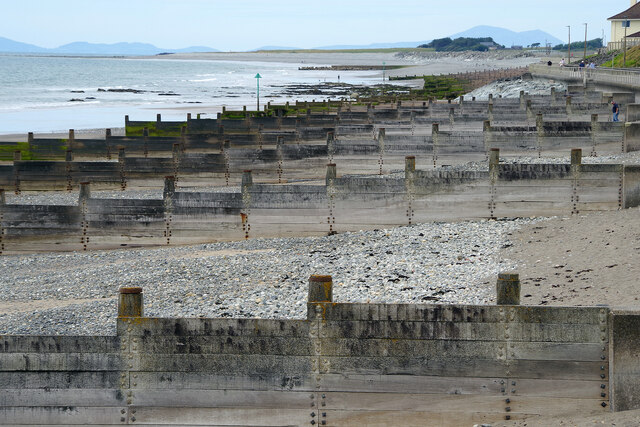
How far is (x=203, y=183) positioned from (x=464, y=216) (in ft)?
39.6

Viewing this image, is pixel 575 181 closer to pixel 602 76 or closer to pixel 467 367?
pixel 467 367

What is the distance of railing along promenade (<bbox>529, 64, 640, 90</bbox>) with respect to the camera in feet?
187

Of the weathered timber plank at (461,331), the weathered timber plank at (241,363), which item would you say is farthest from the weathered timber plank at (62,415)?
the weathered timber plank at (461,331)

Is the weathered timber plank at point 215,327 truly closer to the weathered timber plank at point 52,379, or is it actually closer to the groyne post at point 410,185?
the weathered timber plank at point 52,379

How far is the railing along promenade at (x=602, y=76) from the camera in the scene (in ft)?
187

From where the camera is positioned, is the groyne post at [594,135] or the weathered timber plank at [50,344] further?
the groyne post at [594,135]

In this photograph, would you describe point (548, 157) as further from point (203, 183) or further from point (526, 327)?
point (526, 327)

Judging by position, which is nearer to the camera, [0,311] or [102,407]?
[102,407]

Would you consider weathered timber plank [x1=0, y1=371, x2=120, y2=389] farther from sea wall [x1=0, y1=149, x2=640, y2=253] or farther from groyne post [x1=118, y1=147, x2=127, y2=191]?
groyne post [x1=118, y1=147, x2=127, y2=191]

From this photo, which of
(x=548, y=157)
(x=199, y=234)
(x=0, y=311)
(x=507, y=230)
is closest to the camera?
(x=0, y=311)

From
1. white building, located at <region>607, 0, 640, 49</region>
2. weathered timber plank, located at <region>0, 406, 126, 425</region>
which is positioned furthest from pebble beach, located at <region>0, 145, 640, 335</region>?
white building, located at <region>607, 0, 640, 49</region>

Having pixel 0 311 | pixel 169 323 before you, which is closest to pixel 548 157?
pixel 0 311

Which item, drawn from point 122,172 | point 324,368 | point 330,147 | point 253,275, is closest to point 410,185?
point 253,275

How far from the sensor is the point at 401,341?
11094 mm
